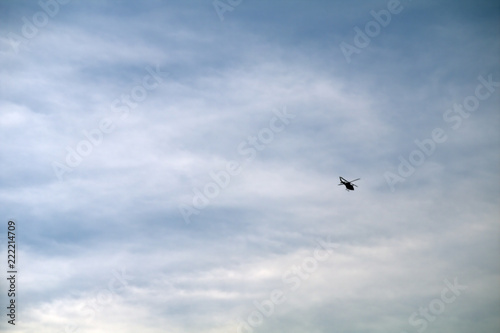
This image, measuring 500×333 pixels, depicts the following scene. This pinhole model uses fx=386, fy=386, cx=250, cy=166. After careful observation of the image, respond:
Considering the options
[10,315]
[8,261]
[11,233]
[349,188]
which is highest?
[349,188]

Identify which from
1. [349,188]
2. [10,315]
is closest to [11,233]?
[10,315]

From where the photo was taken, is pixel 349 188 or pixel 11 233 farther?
pixel 349 188

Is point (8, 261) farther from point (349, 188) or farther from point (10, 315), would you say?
point (349, 188)

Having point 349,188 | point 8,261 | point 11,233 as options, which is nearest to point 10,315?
point 8,261

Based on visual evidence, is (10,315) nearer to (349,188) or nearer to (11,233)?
(11,233)

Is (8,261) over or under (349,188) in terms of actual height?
under

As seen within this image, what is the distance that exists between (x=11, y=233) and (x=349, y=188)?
71.8 meters

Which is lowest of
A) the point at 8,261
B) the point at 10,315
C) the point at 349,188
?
the point at 10,315

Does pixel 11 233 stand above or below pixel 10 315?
above

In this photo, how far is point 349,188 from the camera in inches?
3782

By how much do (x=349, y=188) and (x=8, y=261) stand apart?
72.7m

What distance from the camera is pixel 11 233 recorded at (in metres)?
61.5

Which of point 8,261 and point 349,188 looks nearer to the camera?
point 8,261

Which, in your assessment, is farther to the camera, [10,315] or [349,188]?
[349,188]
